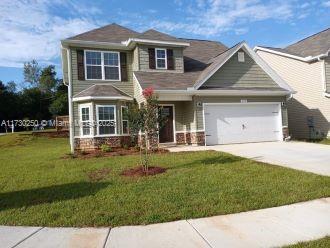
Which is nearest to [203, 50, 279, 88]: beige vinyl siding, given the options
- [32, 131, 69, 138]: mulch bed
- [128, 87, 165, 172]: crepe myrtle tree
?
[128, 87, 165, 172]: crepe myrtle tree

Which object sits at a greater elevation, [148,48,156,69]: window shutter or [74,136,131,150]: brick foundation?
[148,48,156,69]: window shutter

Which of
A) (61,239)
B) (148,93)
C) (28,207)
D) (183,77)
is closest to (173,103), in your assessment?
(183,77)

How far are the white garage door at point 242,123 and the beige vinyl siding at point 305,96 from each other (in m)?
3.06

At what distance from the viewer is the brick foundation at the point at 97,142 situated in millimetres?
16672

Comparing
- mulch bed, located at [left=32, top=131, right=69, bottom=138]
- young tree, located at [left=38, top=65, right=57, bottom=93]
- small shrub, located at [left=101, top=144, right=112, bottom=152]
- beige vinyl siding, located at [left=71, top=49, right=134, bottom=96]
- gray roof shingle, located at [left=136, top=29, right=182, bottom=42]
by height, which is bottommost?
small shrub, located at [left=101, top=144, right=112, bottom=152]

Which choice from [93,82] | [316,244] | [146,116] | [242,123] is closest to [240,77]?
[242,123]

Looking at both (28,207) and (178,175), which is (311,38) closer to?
(178,175)

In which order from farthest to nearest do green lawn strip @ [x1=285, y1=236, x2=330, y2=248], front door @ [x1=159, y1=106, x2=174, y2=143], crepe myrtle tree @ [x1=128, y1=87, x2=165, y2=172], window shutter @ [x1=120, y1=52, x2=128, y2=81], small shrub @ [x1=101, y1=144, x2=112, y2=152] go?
window shutter @ [x1=120, y1=52, x2=128, y2=81] < front door @ [x1=159, y1=106, x2=174, y2=143] < small shrub @ [x1=101, y1=144, x2=112, y2=152] < crepe myrtle tree @ [x1=128, y1=87, x2=165, y2=172] < green lawn strip @ [x1=285, y1=236, x2=330, y2=248]

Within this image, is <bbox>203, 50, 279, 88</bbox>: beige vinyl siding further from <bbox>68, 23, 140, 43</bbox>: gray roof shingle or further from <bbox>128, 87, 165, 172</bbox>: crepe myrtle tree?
<bbox>128, 87, 165, 172</bbox>: crepe myrtle tree

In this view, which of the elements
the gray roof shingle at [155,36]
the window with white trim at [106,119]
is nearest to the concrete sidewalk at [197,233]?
the window with white trim at [106,119]

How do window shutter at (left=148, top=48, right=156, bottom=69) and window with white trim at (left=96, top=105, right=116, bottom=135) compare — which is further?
window shutter at (left=148, top=48, right=156, bottom=69)

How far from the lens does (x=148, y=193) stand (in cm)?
709

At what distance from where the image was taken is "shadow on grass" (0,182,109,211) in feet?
→ 22.2

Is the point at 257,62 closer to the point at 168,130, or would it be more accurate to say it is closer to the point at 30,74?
the point at 168,130
